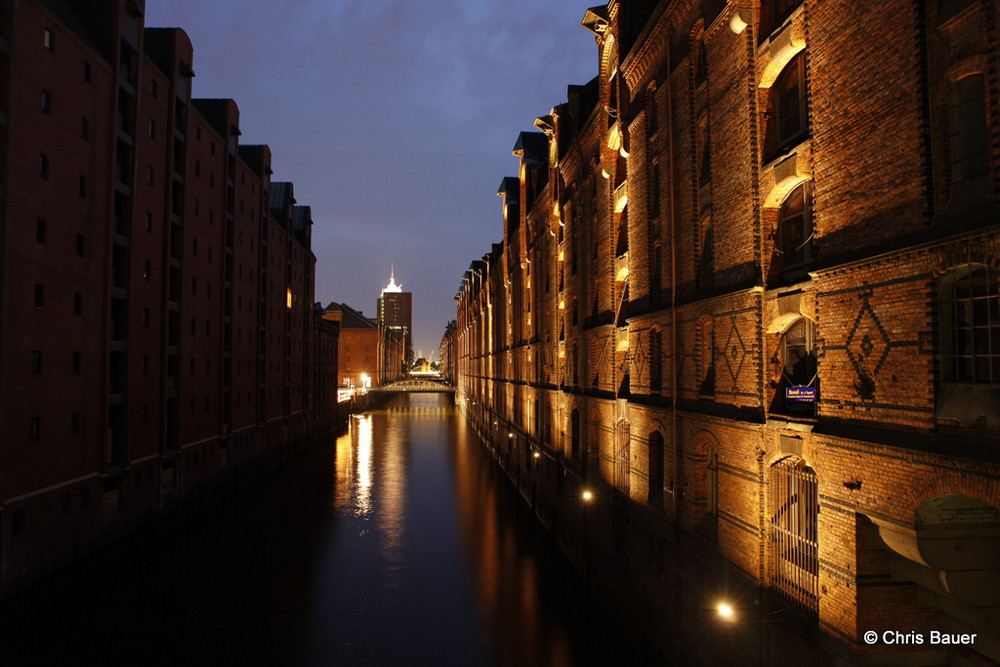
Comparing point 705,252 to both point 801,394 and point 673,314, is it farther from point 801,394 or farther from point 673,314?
point 801,394

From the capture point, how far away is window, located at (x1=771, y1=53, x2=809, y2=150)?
9734 millimetres

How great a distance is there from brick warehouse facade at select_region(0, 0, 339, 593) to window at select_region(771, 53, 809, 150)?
20957mm

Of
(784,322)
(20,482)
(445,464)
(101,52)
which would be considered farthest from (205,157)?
(784,322)

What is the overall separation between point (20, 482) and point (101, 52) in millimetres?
16429

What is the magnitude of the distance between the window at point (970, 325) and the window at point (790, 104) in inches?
154

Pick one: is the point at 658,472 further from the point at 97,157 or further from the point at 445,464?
the point at 445,464

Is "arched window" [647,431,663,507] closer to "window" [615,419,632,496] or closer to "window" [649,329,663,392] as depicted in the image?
"window" [649,329,663,392]

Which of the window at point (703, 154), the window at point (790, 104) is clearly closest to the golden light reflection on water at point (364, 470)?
the window at point (703, 154)

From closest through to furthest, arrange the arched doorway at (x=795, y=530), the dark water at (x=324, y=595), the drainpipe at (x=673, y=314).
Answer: the arched doorway at (x=795, y=530) → the drainpipe at (x=673, y=314) → the dark water at (x=324, y=595)

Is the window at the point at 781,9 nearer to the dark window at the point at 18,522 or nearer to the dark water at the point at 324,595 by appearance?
the dark water at the point at 324,595

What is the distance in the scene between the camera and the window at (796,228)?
9.72 meters

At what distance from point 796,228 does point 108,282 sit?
78.7 ft

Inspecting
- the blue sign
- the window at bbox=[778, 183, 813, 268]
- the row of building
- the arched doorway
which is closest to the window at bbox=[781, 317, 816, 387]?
the blue sign

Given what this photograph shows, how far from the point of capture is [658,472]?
15570 millimetres
